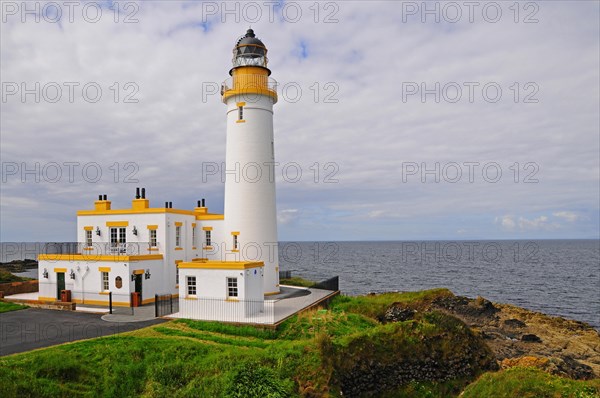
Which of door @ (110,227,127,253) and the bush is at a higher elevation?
door @ (110,227,127,253)

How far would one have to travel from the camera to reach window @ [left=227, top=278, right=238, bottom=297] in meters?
19.3

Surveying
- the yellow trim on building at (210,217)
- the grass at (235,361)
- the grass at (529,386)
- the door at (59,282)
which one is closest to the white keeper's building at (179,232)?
the door at (59,282)

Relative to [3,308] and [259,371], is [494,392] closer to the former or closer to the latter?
[259,371]

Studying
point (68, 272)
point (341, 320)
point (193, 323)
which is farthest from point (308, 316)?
point (68, 272)

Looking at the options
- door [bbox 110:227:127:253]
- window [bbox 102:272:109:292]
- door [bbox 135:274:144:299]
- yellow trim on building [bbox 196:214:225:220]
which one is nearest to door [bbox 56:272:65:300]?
window [bbox 102:272:109:292]

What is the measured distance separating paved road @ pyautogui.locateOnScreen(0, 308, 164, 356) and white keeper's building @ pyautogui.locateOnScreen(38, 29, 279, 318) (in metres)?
2.44

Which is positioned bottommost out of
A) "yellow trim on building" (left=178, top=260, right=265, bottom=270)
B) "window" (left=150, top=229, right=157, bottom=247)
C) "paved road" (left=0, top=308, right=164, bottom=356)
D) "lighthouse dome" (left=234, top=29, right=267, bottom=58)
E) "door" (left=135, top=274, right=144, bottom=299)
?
Answer: "paved road" (left=0, top=308, right=164, bottom=356)

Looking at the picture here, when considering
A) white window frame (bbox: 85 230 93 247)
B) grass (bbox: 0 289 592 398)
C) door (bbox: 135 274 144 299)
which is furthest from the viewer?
white window frame (bbox: 85 230 93 247)

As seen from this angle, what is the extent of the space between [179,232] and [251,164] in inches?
249

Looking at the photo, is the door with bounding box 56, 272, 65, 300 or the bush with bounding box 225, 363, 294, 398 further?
the door with bounding box 56, 272, 65, 300

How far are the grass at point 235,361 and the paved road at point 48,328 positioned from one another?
1.29 meters

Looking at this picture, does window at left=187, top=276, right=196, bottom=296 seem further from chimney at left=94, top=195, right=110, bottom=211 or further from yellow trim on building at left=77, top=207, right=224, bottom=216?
chimney at left=94, top=195, right=110, bottom=211

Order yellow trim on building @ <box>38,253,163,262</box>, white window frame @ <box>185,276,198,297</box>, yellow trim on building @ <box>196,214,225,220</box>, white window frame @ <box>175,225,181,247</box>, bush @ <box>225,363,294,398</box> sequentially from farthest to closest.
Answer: yellow trim on building @ <box>196,214,225,220</box> < white window frame @ <box>175,225,181,247</box> < yellow trim on building @ <box>38,253,163,262</box> < white window frame @ <box>185,276,198,297</box> < bush @ <box>225,363,294,398</box>

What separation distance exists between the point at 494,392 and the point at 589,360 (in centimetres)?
1432
